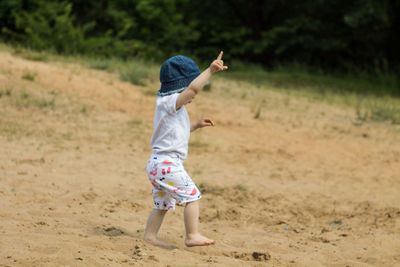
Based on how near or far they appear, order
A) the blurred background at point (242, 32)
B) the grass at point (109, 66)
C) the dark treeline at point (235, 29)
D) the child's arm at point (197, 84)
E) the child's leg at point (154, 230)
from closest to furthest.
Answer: the child's arm at point (197, 84)
the child's leg at point (154, 230)
the grass at point (109, 66)
the blurred background at point (242, 32)
the dark treeline at point (235, 29)

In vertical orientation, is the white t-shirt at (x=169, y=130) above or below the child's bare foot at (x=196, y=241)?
above

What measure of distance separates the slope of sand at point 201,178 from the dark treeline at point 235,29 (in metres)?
5.24

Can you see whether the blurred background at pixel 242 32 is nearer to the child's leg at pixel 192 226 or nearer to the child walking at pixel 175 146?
the child walking at pixel 175 146

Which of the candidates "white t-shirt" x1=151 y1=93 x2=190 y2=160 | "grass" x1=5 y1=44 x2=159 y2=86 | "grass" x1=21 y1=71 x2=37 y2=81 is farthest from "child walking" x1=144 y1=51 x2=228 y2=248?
"grass" x1=5 y1=44 x2=159 y2=86

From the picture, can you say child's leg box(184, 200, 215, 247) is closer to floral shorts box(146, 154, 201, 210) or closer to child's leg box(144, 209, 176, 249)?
floral shorts box(146, 154, 201, 210)

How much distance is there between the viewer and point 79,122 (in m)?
7.84

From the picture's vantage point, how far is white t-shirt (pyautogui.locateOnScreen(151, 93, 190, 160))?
11.7ft

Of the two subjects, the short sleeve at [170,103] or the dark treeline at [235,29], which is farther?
the dark treeline at [235,29]

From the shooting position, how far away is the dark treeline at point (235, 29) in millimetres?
15070

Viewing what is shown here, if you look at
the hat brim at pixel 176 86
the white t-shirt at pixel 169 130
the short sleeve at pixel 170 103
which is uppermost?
the hat brim at pixel 176 86

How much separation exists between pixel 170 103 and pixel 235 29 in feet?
54.3

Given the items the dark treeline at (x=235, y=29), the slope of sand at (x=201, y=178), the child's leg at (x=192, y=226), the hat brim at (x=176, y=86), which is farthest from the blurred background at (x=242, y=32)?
the child's leg at (x=192, y=226)

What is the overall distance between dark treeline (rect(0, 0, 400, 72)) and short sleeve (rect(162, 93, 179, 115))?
10559 millimetres

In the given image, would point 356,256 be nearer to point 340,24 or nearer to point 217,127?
point 217,127
